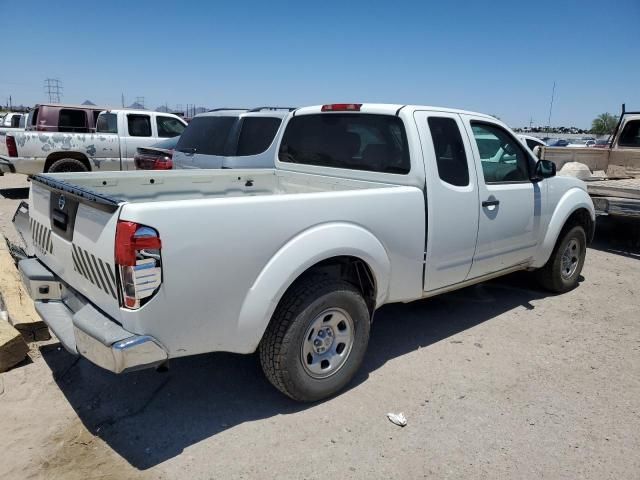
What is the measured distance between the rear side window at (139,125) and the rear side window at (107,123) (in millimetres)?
A: 337

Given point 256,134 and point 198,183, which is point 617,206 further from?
point 198,183

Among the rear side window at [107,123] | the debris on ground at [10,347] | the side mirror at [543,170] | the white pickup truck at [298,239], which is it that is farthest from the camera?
the rear side window at [107,123]

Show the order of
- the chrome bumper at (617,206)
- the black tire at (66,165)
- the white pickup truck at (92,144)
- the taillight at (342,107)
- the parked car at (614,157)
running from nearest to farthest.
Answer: the taillight at (342,107) → the chrome bumper at (617,206) → the parked car at (614,157) → the white pickup truck at (92,144) → the black tire at (66,165)

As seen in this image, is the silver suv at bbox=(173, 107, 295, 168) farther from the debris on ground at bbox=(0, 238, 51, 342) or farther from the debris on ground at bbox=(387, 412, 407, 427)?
the debris on ground at bbox=(387, 412, 407, 427)

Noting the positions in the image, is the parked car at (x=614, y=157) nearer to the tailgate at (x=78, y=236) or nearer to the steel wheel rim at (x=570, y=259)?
the steel wheel rim at (x=570, y=259)

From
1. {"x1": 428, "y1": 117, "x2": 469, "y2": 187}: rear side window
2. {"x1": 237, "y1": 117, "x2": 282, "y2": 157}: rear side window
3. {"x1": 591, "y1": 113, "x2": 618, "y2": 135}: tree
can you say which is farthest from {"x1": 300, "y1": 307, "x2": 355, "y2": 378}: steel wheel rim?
{"x1": 591, "y1": 113, "x2": 618, "y2": 135}: tree

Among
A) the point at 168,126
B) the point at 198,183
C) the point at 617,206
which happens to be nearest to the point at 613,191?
the point at 617,206

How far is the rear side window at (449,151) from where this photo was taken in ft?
12.5

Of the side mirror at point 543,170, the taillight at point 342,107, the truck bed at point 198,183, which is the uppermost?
the taillight at point 342,107

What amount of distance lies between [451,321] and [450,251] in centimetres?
117

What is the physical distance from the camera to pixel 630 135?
10008mm

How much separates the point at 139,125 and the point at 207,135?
5.35 meters

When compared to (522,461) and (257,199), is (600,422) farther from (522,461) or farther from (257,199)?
(257,199)

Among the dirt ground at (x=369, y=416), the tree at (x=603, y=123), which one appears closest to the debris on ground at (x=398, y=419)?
the dirt ground at (x=369, y=416)
